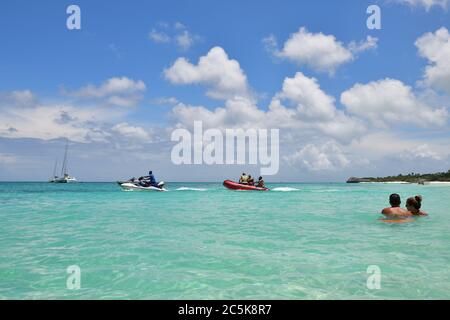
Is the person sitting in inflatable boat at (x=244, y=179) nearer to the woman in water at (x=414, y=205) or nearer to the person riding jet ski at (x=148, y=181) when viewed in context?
the person riding jet ski at (x=148, y=181)

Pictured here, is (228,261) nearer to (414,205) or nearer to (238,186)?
(414,205)

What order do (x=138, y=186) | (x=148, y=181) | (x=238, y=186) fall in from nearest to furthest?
(x=148, y=181), (x=138, y=186), (x=238, y=186)

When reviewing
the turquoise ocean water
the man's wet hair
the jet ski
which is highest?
the man's wet hair

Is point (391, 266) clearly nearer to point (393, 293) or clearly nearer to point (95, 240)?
point (393, 293)

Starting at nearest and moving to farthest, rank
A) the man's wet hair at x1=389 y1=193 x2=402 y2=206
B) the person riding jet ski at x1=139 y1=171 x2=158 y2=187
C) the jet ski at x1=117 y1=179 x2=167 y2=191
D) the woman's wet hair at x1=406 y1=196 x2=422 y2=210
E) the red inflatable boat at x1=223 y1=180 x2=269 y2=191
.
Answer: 1. the man's wet hair at x1=389 y1=193 x2=402 y2=206
2. the woman's wet hair at x1=406 y1=196 x2=422 y2=210
3. the person riding jet ski at x1=139 y1=171 x2=158 y2=187
4. the jet ski at x1=117 y1=179 x2=167 y2=191
5. the red inflatable boat at x1=223 y1=180 x2=269 y2=191

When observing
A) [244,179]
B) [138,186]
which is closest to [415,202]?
[244,179]

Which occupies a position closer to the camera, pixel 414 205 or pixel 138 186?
pixel 414 205

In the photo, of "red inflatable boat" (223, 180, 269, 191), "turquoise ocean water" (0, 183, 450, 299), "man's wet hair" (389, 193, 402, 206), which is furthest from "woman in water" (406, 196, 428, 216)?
"red inflatable boat" (223, 180, 269, 191)

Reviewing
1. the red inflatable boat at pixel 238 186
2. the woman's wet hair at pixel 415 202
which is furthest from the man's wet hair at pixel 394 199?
the red inflatable boat at pixel 238 186

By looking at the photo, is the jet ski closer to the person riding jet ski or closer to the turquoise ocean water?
the person riding jet ski

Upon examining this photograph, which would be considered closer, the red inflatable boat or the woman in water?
the woman in water

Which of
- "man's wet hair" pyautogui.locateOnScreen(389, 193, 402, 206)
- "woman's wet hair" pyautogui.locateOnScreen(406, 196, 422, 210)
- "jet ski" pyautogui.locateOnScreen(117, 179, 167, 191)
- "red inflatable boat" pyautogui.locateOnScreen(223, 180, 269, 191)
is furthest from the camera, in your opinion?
"red inflatable boat" pyautogui.locateOnScreen(223, 180, 269, 191)
